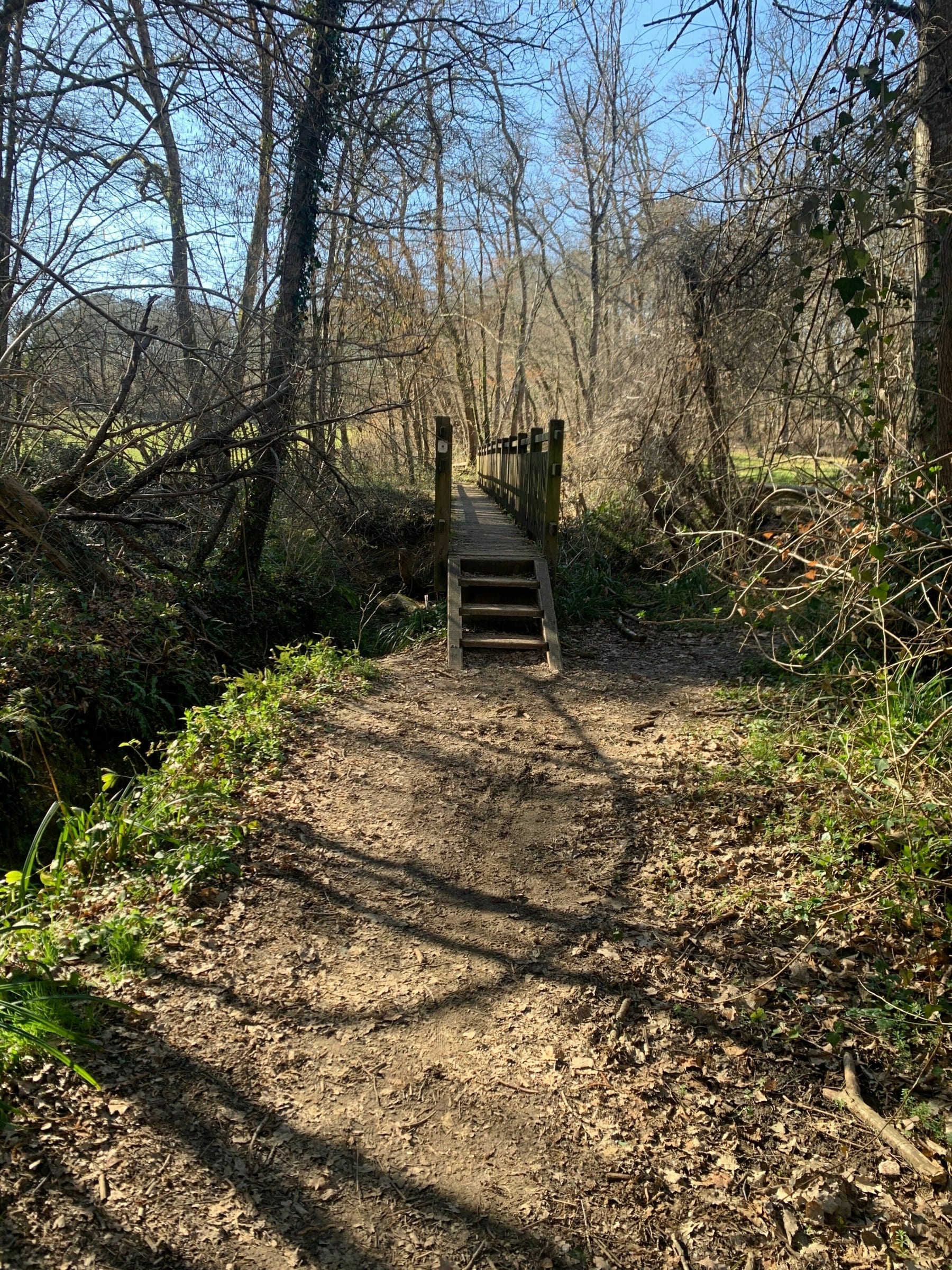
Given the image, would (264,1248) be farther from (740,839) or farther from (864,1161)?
(740,839)

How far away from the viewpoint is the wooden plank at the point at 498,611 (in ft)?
25.9

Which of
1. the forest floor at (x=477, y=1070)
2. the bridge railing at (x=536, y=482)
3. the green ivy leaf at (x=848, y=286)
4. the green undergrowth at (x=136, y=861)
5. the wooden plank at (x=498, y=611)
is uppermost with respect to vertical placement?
the green ivy leaf at (x=848, y=286)

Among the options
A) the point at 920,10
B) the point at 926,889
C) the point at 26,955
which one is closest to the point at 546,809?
the point at 926,889

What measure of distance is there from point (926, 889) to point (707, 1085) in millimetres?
1373

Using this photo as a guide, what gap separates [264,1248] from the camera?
2.27 meters

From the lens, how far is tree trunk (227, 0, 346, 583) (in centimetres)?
787

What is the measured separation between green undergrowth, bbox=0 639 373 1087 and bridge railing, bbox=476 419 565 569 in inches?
142

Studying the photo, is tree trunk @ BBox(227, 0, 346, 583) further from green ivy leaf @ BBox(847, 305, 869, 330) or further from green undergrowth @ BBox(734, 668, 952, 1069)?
green undergrowth @ BBox(734, 668, 952, 1069)

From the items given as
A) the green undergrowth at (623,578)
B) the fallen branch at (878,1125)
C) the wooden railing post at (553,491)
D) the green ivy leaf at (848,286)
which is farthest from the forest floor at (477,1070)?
the wooden railing post at (553,491)

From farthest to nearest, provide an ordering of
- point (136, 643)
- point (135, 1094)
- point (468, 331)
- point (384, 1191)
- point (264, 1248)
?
point (468, 331) < point (136, 643) < point (135, 1094) < point (384, 1191) < point (264, 1248)

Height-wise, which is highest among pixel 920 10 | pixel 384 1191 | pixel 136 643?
pixel 920 10

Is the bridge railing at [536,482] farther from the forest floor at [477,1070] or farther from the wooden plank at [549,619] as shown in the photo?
the forest floor at [477,1070]

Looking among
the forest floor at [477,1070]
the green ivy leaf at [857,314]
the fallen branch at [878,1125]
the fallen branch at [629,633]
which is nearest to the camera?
the forest floor at [477,1070]

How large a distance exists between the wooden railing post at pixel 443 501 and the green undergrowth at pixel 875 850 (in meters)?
4.51
